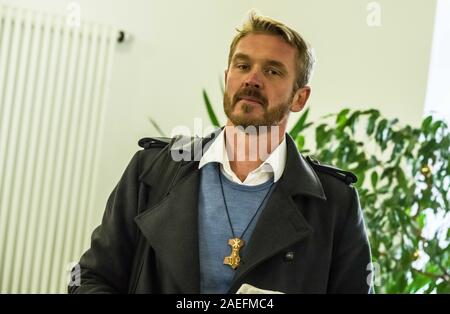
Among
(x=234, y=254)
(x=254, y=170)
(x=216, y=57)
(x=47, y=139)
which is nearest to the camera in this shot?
(x=234, y=254)

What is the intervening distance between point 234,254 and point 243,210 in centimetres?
12

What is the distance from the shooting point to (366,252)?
1.40 metres

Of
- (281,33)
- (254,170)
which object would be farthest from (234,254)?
(281,33)

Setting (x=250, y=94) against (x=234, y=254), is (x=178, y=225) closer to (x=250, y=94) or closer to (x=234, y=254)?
(x=234, y=254)

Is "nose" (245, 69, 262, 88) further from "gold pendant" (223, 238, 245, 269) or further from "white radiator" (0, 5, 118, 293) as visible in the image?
"white radiator" (0, 5, 118, 293)

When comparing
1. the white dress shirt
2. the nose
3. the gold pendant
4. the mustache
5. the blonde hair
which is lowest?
the gold pendant

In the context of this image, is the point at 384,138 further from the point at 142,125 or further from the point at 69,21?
the point at 69,21

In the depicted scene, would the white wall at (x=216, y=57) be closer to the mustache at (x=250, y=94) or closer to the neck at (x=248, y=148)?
the neck at (x=248, y=148)

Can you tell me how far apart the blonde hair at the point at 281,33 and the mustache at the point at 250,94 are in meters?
0.11

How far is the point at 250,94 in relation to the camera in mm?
1332

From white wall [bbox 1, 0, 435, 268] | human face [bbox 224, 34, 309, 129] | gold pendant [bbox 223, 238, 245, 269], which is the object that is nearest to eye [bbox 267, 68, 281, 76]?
human face [bbox 224, 34, 309, 129]

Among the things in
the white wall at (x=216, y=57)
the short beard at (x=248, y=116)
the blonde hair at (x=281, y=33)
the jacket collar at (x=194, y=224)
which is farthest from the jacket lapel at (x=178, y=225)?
the white wall at (x=216, y=57)

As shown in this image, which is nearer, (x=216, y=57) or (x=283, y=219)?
(x=283, y=219)

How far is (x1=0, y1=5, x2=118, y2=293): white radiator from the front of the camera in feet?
11.3
